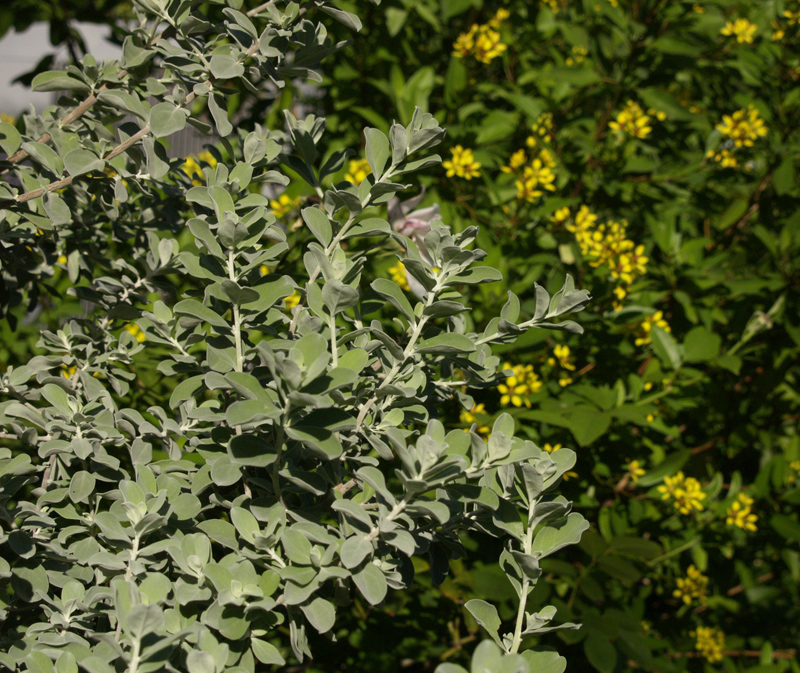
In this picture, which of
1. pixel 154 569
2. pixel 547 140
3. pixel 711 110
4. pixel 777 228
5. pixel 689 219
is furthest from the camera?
pixel 711 110

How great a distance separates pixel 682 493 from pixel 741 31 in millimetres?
1422

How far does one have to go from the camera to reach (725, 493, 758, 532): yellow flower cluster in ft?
5.53

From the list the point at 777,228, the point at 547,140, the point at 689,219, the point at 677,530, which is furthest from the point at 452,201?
the point at 677,530

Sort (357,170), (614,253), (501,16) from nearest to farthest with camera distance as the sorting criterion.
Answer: (614,253) → (357,170) → (501,16)

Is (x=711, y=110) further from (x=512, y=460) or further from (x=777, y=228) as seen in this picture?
(x=512, y=460)

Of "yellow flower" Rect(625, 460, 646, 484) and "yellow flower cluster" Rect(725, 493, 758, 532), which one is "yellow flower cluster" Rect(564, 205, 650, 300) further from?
"yellow flower cluster" Rect(725, 493, 758, 532)

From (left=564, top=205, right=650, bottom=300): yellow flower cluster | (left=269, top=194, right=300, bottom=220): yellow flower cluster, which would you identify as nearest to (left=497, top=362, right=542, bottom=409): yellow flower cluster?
(left=564, top=205, right=650, bottom=300): yellow flower cluster

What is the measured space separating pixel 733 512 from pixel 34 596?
5.39 ft

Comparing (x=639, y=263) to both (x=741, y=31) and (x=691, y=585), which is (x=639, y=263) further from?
(x=741, y=31)

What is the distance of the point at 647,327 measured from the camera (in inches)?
61.1

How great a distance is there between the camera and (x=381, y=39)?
73.9 inches

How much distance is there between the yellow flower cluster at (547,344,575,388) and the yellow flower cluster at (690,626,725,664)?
0.91 metres

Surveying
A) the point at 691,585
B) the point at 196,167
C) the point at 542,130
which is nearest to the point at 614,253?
the point at 542,130

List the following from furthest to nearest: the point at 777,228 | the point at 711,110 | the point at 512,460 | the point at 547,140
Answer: the point at 711,110 → the point at 777,228 → the point at 547,140 → the point at 512,460
